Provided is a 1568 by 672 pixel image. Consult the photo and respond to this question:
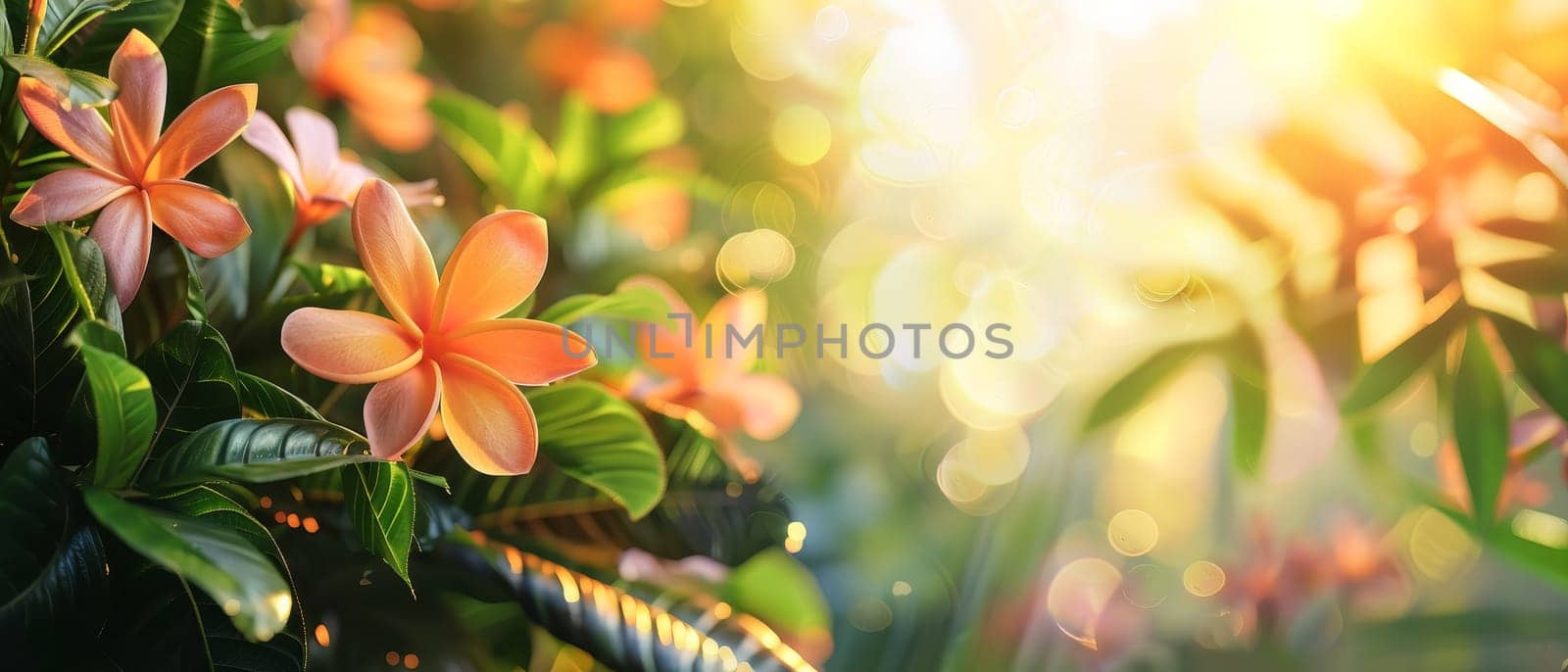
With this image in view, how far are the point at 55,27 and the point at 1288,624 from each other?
2.29 ft

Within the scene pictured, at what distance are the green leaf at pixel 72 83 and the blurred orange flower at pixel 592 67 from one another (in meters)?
0.39

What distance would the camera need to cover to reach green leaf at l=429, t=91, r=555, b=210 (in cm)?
46

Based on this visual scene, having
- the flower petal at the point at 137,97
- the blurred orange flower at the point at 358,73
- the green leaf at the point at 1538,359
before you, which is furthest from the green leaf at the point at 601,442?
the green leaf at the point at 1538,359

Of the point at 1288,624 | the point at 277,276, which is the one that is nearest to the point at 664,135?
the point at 277,276

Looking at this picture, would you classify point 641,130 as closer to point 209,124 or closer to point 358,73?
point 358,73

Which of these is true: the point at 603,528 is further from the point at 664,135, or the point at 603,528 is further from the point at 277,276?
the point at 664,135

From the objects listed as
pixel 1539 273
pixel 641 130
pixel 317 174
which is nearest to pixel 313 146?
pixel 317 174

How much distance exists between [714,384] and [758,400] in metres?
0.02

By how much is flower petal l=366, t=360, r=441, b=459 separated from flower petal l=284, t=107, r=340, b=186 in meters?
0.13

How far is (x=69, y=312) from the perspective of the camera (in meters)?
0.23

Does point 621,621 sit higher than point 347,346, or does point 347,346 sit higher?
point 347,346

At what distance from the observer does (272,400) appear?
238 mm

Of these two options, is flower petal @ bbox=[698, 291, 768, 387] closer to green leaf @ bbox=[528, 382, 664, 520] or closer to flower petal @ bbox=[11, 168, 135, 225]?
green leaf @ bbox=[528, 382, 664, 520]

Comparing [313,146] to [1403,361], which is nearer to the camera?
[313,146]
